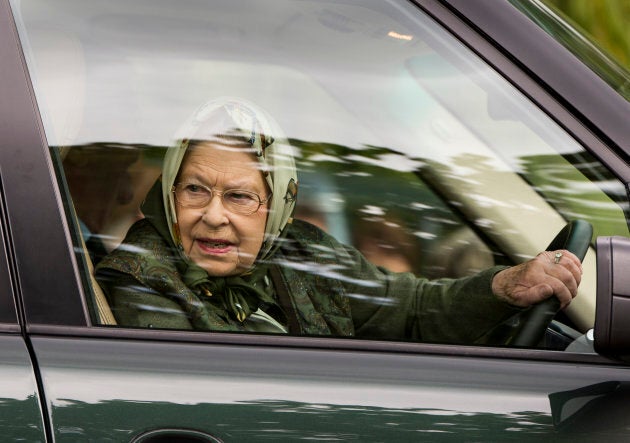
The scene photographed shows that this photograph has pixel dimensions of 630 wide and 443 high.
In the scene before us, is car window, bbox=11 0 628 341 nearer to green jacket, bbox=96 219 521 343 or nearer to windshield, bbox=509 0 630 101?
green jacket, bbox=96 219 521 343

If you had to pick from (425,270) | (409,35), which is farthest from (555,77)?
(425,270)

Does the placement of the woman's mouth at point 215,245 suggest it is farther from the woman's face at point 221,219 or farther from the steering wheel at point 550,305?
the steering wheel at point 550,305

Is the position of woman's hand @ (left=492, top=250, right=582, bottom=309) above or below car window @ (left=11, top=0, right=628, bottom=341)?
below

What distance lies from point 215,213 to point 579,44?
0.68 meters

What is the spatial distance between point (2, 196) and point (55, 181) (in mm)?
82

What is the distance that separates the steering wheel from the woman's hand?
0.4 inches

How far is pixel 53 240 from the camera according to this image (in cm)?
158

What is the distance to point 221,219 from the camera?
69.1 inches

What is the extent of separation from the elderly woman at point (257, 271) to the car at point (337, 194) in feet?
0.09

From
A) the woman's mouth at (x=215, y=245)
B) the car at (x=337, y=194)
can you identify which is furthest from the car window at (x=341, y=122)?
the woman's mouth at (x=215, y=245)

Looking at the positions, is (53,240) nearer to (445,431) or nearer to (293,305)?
(293,305)

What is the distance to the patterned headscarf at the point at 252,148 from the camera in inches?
68.5

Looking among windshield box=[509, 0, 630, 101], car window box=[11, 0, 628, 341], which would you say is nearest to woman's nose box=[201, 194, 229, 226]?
car window box=[11, 0, 628, 341]

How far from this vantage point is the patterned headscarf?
1739 mm
